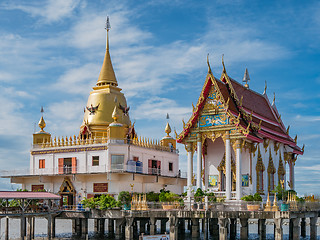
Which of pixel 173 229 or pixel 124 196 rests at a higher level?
pixel 124 196

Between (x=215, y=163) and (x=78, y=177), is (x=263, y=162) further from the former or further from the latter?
(x=78, y=177)

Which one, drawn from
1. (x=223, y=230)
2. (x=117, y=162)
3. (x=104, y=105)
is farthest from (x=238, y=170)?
(x=104, y=105)

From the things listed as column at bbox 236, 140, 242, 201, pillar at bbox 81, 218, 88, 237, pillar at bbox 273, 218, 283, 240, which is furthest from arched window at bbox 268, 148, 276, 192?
pillar at bbox 81, 218, 88, 237

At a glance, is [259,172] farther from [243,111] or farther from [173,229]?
Result: [173,229]

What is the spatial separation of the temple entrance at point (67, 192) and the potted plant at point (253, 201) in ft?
65.0

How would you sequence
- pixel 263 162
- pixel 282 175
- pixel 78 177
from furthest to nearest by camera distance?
pixel 78 177
pixel 282 175
pixel 263 162

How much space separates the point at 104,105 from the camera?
56.1m

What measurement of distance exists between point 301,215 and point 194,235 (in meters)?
8.01

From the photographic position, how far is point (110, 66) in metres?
59.5

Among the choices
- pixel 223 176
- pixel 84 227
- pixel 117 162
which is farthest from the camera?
pixel 117 162

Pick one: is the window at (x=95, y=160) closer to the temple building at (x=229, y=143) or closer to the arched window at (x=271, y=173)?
the temple building at (x=229, y=143)

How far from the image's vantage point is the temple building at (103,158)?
48.6 metres

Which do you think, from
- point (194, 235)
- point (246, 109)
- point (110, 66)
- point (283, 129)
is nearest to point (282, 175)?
point (283, 129)

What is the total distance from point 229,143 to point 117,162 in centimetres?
1339
